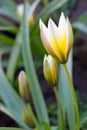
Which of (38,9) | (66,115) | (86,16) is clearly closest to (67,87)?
(66,115)

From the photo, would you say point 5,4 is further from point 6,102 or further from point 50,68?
point 50,68

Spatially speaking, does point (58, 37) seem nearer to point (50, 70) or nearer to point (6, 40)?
point (50, 70)

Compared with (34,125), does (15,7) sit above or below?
above

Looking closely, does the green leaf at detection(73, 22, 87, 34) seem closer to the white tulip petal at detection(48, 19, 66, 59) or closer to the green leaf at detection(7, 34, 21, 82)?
the green leaf at detection(7, 34, 21, 82)

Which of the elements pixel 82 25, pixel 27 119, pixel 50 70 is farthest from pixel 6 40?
pixel 50 70

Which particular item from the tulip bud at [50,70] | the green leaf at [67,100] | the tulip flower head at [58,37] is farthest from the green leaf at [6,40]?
the tulip flower head at [58,37]

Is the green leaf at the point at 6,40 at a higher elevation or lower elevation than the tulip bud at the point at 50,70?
higher

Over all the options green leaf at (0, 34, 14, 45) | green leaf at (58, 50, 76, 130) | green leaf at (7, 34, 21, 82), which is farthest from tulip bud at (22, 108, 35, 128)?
green leaf at (0, 34, 14, 45)

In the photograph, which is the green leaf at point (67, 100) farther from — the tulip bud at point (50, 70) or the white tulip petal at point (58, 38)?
the white tulip petal at point (58, 38)
